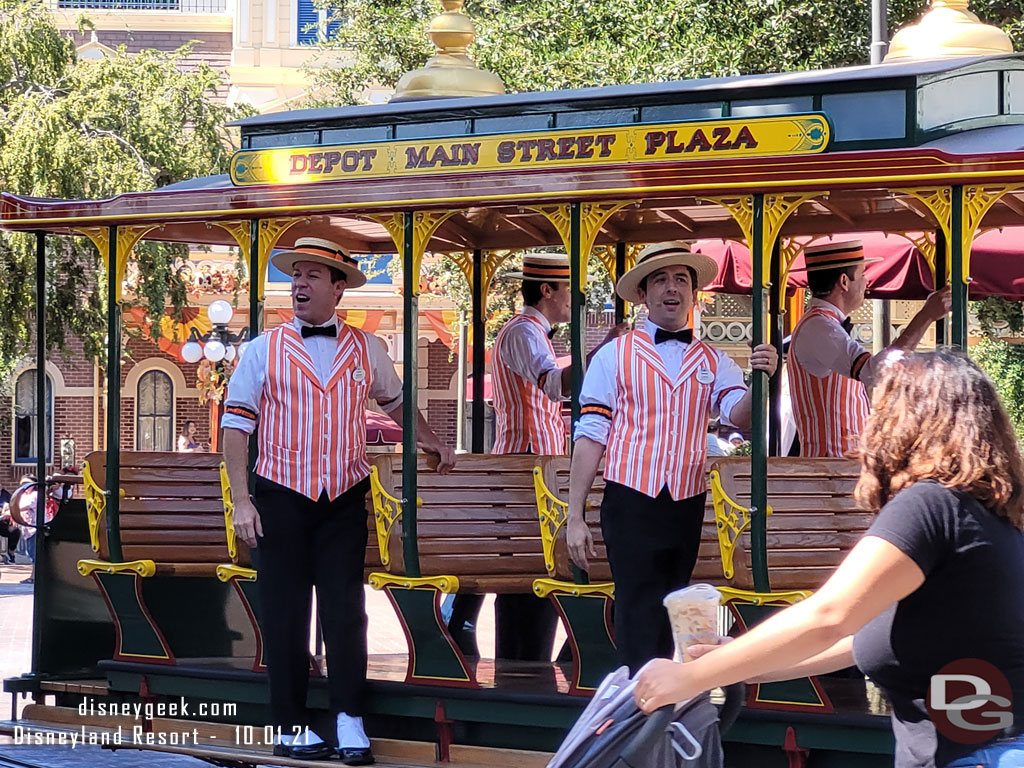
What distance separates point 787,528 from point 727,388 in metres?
0.54

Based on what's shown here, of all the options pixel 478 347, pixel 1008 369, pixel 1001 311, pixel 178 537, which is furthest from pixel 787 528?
pixel 1008 369

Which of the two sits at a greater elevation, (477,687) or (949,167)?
(949,167)

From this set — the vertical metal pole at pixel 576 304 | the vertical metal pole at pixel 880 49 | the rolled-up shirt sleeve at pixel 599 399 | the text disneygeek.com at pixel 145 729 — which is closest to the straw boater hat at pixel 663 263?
the vertical metal pole at pixel 576 304

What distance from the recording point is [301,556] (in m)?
6.57

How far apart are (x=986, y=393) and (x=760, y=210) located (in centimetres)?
306

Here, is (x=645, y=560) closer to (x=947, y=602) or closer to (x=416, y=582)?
(x=416, y=582)

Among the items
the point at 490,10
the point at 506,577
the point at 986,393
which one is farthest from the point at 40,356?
the point at 490,10

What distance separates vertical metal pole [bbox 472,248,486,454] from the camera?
8172 mm

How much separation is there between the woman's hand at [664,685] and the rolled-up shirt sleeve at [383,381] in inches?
149

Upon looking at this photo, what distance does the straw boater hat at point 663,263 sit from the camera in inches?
244

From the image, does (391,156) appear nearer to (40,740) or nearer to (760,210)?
(760,210)

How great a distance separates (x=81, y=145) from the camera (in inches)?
730

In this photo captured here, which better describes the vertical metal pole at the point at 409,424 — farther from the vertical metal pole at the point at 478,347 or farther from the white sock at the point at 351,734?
the vertical metal pole at the point at 478,347

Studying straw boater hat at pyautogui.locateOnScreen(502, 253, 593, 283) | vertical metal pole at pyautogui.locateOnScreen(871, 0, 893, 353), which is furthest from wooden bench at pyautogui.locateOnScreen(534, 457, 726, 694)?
vertical metal pole at pyautogui.locateOnScreen(871, 0, 893, 353)
